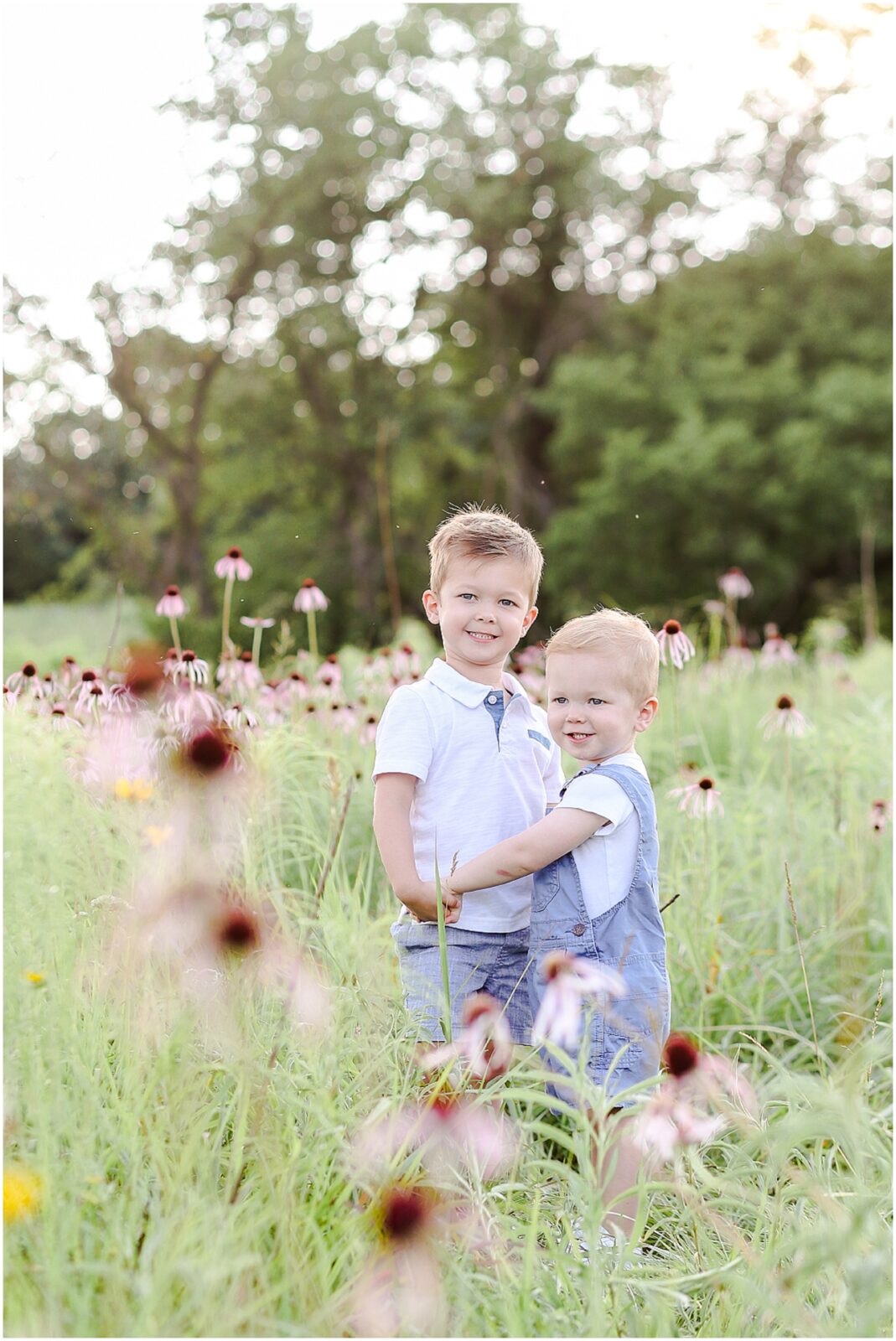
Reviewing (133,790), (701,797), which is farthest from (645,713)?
(133,790)

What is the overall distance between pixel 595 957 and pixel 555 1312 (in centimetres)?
65

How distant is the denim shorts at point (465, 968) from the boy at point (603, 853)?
58 mm

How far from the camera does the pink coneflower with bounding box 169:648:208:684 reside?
2521mm

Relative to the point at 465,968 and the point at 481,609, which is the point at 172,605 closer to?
the point at 481,609

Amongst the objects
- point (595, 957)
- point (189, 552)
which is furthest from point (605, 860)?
point (189, 552)

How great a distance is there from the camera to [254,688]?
308cm

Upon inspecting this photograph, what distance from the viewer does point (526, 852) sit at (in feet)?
6.38

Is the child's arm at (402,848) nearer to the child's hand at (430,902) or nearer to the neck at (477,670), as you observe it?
the child's hand at (430,902)

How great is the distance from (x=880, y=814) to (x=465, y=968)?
1474mm

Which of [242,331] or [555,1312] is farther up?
[242,331]

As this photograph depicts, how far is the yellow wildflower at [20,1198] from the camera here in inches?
51.1

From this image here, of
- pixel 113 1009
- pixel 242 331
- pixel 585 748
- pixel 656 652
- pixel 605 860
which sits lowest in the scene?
pixel 113 1009

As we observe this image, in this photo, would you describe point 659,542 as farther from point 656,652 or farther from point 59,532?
point 656,652

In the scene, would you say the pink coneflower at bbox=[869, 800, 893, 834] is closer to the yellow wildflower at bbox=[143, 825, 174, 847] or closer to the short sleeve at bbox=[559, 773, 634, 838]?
the short sleeve at bbox=[559, 773, 634, 838]
